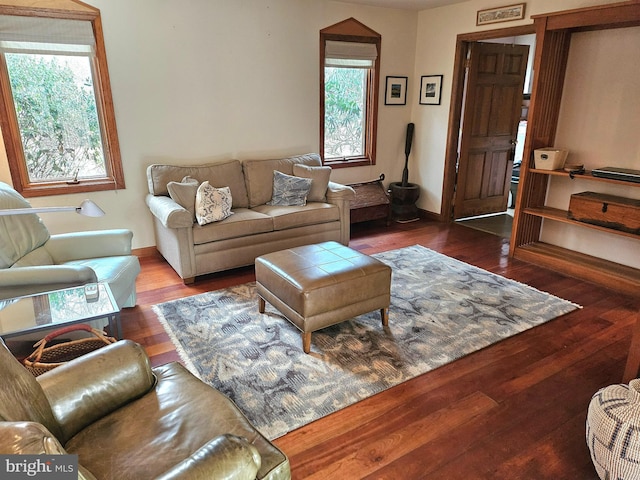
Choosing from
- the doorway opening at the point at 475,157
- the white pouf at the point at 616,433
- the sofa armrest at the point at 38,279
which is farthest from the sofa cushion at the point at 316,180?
the white pouf at the point at 616,433

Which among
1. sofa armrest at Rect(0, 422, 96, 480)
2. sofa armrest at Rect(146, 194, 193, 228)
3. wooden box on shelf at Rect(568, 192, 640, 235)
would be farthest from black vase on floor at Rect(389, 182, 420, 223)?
sofa armrest at Rect(0, 422, 96, 480)

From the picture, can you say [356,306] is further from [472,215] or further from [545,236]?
[472,215]

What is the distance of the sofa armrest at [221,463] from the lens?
42.9 inches

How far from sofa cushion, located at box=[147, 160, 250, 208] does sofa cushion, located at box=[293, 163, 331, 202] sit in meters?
A: 0.62

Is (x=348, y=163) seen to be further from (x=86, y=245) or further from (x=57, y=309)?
(x=57, y=309)

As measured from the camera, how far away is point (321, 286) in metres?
2.54

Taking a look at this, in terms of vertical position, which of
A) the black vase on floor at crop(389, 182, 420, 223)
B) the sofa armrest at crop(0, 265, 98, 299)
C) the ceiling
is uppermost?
the ceiling

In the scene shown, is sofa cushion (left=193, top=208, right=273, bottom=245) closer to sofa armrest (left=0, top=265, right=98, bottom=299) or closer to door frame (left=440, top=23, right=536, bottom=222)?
sofa armrest (left=0, top=265, right=98, bottom=299)

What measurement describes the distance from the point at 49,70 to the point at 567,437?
4435 millimetres

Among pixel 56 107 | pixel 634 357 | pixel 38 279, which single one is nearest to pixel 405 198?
pixel 634 357

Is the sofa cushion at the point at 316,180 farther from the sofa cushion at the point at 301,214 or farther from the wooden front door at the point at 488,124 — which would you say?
the wooden front door at the point at 488,124

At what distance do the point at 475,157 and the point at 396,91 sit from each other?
51.1 inches

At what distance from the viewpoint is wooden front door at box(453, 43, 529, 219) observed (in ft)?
16.6

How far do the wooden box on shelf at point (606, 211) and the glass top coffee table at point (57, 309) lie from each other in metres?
3.68
